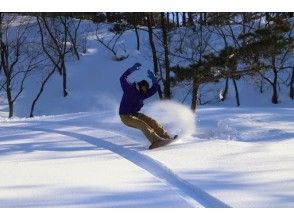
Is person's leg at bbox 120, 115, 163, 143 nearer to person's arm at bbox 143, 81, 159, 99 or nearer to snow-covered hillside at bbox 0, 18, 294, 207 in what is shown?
snow-covered hillside at bbox 0, 18, 294, 207

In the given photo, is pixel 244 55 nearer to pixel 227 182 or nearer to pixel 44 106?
pixel 227 182

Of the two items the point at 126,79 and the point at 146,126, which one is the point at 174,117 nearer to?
the point at 146,126

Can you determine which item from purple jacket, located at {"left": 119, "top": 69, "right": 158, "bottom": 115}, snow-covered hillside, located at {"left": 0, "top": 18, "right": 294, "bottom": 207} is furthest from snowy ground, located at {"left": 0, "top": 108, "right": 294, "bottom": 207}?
purple jacket, located at {"left": 119, "top": 69, "right": 158, "bottom": 115}

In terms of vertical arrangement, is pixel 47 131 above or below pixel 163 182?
below

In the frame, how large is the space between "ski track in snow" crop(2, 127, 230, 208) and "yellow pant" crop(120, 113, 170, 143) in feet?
1.67

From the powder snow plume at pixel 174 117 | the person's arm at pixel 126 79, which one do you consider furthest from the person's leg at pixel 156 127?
the person's arm at pixel 126 79

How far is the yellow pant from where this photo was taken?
803cm

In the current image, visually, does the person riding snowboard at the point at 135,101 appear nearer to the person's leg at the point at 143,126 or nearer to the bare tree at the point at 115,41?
the person's leg at the point at 143,126

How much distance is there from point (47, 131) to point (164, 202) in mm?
5984

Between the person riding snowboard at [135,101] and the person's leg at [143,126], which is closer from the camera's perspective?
the person's leg at [143,126]

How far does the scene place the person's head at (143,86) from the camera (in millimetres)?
8219

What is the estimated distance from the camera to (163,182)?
17.8 feet

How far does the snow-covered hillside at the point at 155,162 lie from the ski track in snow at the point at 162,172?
0.04ft
